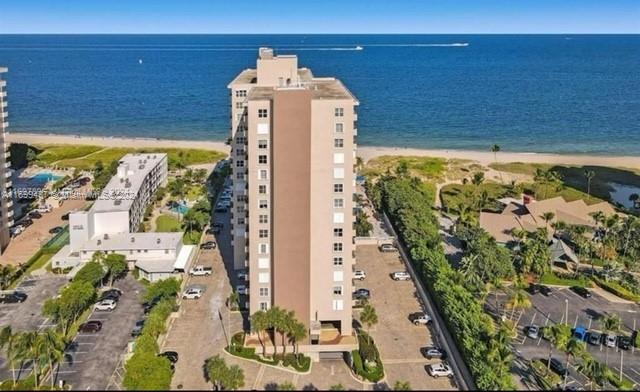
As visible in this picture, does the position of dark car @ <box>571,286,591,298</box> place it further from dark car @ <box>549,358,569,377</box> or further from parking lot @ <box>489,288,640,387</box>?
dark car @ <box>549,358,569,377</box>

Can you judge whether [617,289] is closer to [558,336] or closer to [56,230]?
[558,336]

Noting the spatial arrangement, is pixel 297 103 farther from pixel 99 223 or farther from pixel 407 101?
pixel 407 101

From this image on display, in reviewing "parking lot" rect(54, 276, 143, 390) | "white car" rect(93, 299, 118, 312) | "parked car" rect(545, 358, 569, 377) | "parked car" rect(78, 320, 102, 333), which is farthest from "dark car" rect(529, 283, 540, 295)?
"parked car" rect(78, 320, 102, 333)

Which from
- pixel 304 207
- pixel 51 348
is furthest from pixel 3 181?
pixel 304 207

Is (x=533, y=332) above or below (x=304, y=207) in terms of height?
below

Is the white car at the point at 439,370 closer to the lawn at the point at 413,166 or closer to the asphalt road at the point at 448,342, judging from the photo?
the asphalt road at the point at 448,342

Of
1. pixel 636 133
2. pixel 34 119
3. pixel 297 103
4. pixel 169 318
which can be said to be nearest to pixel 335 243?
pixel 297 103
